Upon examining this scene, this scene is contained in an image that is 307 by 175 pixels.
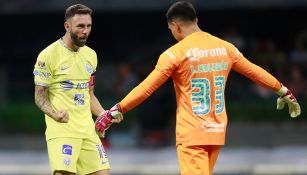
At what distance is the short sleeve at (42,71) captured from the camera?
923 cm

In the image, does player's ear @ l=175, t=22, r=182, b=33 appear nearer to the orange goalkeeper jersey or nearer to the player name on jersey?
the orange goalkeeper jersey

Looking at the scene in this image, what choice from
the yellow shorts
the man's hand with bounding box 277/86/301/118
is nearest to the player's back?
the man's hand with bounding box 277/86/301/118

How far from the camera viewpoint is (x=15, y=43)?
2203 centimetres

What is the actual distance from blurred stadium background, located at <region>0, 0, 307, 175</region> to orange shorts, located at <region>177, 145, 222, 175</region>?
7567mm

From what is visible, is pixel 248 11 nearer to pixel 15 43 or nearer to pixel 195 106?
pixel 15 43

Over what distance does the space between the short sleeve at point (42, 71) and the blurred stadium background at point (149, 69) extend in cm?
725

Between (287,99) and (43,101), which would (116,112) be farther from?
(287,99)

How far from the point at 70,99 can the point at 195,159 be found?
144 centimetres

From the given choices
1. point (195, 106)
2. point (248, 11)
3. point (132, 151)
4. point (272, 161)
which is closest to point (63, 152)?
point (195, 106)

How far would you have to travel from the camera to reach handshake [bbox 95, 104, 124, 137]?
891 centimetres

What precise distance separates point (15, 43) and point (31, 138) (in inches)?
116

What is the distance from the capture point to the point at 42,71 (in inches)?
363

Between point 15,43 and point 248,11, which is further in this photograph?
point 15,43

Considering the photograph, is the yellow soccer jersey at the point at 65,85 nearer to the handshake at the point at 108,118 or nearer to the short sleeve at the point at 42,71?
the short sleeve at the point at 42,71
